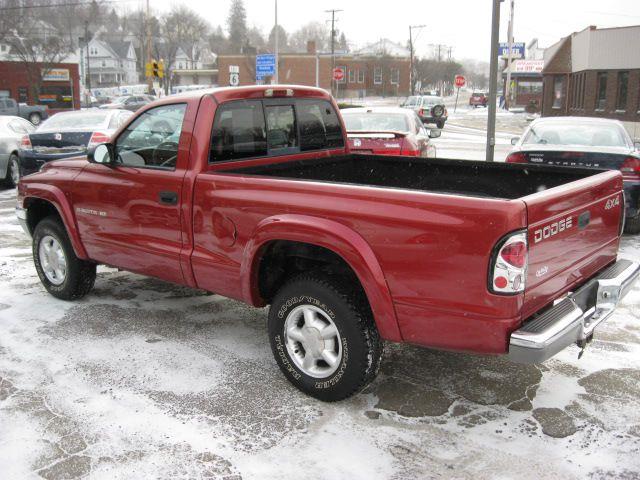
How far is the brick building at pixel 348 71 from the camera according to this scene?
83.3 metres

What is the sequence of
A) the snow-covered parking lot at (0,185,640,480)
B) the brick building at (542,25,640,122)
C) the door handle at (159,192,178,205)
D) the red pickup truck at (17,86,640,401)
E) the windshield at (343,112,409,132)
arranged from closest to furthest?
1. the red pickup truck at (17,86,640,401)
2. the snow-covered parking lot at (0,185,640,480)
3. the door handle at (159,192,178,205)
4. the windshield at (343,112,409,132)
5. the brick building at (542,25,640,122)

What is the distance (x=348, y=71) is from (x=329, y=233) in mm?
85462

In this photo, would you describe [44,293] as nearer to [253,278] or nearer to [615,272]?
[253,278]

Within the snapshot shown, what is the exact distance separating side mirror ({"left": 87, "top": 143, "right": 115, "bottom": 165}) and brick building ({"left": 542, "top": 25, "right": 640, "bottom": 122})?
27927mm

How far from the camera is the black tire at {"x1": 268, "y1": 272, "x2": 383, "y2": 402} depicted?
3654 mm

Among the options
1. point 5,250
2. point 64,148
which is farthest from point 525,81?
point 5,250

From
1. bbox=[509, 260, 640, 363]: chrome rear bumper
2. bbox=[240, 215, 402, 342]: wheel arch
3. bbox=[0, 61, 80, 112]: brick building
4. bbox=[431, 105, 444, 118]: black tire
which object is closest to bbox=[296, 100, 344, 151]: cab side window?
bbox=[240, 215, 402, 342]: wheel arch

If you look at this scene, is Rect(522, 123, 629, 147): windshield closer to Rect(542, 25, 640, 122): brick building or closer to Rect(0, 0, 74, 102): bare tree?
Rect(542, 25, 640, 122): brick building

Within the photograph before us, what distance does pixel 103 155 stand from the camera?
16.6 ft

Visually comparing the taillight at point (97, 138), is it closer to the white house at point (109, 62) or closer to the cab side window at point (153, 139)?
the cab side window at point (153, 139)

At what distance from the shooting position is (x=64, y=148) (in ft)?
41.6

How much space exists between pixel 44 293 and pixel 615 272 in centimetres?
505

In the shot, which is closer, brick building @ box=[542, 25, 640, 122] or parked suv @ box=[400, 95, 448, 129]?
brick building @ box=[542, 25, 640, 122]

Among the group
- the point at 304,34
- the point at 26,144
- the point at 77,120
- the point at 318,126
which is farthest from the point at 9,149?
the point at 304,34
